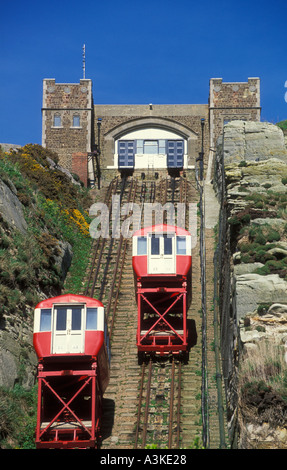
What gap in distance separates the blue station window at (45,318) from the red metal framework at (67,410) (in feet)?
3.79

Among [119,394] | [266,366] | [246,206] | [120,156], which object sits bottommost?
[119,394]

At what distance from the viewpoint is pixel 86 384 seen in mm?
23438

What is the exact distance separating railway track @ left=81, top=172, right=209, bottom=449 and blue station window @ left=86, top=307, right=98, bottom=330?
11.8 feet

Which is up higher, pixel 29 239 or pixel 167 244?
pixel 29 239

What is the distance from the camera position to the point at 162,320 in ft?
97.9

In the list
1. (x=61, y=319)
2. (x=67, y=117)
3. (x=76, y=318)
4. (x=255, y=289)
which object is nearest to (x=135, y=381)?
(x=76, y=318)

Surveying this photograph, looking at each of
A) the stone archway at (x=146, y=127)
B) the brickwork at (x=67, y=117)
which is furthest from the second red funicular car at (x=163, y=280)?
the stone archway at (x=146, y=127)

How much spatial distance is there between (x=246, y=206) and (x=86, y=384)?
11348 mm

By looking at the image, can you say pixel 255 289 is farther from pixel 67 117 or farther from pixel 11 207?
pixel 67 117

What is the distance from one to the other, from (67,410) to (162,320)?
21.6 ft
